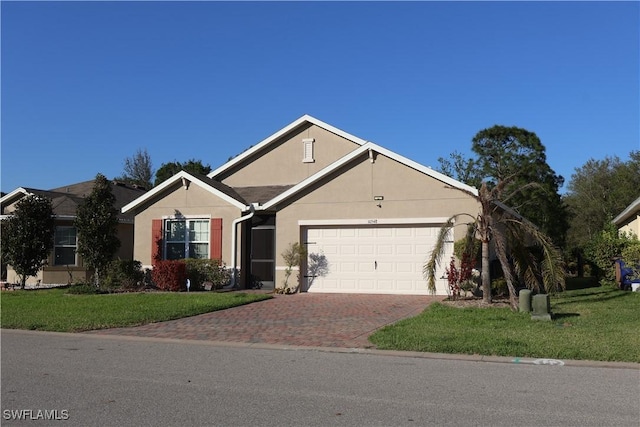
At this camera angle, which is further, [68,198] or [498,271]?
[68,198]

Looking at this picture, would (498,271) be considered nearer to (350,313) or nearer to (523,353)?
(350,313)

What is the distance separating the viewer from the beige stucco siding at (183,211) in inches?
782

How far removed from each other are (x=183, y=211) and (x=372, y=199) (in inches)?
281

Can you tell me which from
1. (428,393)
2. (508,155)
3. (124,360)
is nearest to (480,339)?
(428,393)

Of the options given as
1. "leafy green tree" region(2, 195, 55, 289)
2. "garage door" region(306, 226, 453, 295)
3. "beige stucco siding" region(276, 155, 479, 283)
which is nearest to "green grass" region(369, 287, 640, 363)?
"garage door" region(306, 226, 453, 295)

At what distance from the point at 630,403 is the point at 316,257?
13.1 m

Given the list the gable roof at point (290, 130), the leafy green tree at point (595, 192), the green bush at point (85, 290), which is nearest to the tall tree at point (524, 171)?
the leafy green tree at point (595, 192)

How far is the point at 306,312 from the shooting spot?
13.8m

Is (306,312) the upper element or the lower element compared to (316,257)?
lower

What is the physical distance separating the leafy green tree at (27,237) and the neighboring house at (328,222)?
3127mm

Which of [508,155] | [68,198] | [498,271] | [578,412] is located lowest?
[578,412]

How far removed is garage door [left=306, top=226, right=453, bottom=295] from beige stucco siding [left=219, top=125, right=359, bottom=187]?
4.78 m

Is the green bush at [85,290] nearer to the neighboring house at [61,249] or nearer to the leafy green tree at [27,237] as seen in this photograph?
the leafy green tree at [27,237]

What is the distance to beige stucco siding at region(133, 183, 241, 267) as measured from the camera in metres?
19.9
